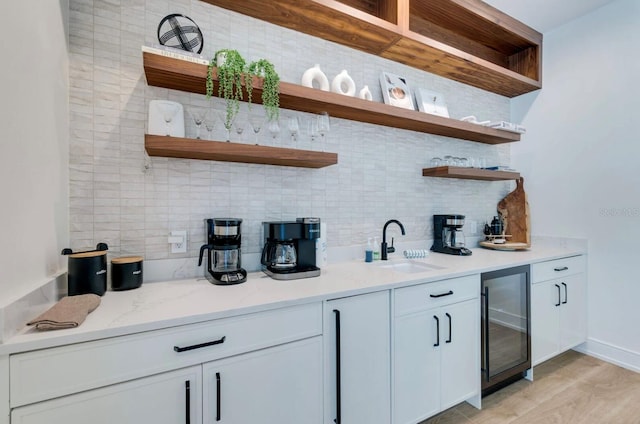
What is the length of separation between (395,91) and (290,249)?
1.47 meters

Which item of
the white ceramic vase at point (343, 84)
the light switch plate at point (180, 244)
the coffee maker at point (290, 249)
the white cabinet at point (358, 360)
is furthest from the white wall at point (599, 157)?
the light switch plate at point (180, 244)

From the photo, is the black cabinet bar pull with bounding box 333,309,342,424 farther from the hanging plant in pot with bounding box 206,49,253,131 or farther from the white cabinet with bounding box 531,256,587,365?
the white cabinet with bounding box 531,256,587,365

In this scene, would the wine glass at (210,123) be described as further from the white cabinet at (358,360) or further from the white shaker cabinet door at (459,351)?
the white shaker cabinet door at (459,351)

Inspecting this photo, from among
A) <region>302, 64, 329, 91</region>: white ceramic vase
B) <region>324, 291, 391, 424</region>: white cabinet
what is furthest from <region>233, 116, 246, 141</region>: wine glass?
<region>324, 291, 391, 424</region>: white cabinet

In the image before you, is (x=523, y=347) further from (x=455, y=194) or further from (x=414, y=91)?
(x=414, y=91)

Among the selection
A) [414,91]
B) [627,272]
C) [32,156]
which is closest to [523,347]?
[627,272]

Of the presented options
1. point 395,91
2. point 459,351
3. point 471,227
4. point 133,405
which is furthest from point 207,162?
point 471,227

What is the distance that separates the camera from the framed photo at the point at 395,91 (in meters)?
2.14

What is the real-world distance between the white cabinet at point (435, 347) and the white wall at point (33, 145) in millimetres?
1469

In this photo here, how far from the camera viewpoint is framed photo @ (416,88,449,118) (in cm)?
231

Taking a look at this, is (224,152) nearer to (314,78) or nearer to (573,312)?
(314,78)

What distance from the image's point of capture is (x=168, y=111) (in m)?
1.42

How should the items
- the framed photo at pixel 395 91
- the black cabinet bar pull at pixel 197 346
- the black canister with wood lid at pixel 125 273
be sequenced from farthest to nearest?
the framed photo at pixel 395 91 → the black canister with wood lid at pixel 125 273 → the black cabinet bar pull at pixel 197 346

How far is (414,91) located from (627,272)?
2.22 metres
